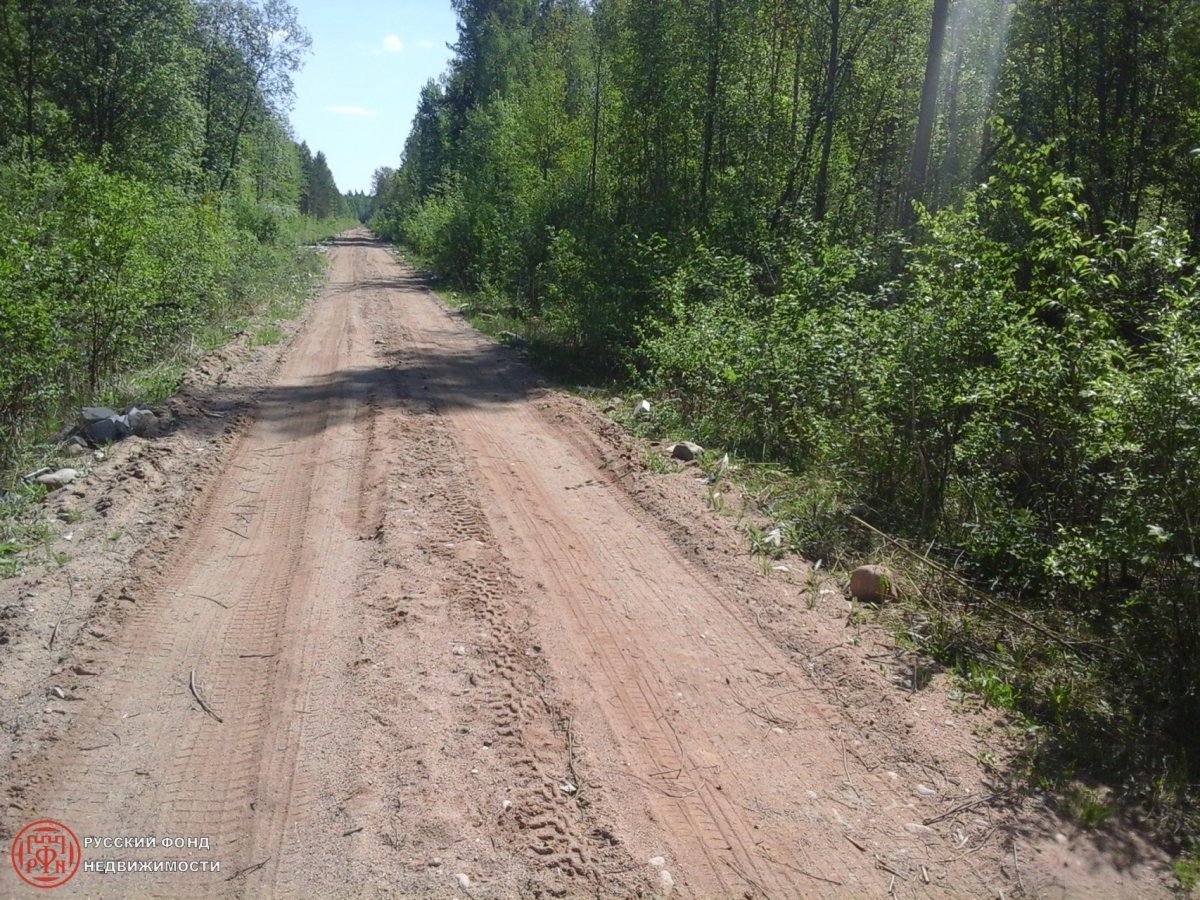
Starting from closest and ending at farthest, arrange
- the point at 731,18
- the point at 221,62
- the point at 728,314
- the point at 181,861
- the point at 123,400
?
the point at 181,861 → the point at 123,400 → the point at 728,314 → the point at 731,18 → the point at 221,62

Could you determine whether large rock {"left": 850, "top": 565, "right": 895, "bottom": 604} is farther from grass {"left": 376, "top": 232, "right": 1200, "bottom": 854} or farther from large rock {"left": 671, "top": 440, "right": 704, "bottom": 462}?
large rock {"left": 671, "top": 440, "right": 704, "bottom": 462}

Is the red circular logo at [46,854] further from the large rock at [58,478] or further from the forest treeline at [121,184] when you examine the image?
the forest treeline at [121,184]

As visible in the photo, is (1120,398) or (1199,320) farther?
(1199,320)

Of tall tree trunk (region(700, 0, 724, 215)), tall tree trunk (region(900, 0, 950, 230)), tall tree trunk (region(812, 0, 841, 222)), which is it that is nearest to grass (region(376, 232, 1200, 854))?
tall tree trunk (region(900, 0, 950, 230))

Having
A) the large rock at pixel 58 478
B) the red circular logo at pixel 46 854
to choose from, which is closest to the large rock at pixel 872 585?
the red circular logo at pixel 46 854

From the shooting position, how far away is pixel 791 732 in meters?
4.37

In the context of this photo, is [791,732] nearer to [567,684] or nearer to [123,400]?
[567,684]

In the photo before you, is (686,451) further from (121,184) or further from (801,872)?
(121,184)

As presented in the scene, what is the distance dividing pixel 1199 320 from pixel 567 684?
14.1 feet

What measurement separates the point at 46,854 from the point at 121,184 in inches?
418

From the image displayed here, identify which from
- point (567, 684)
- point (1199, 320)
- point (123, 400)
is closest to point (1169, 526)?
point (1199, 320)

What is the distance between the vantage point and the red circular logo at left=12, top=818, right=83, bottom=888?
327 cm

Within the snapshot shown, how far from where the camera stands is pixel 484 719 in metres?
4.33

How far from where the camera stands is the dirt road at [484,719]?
11.3 feet
